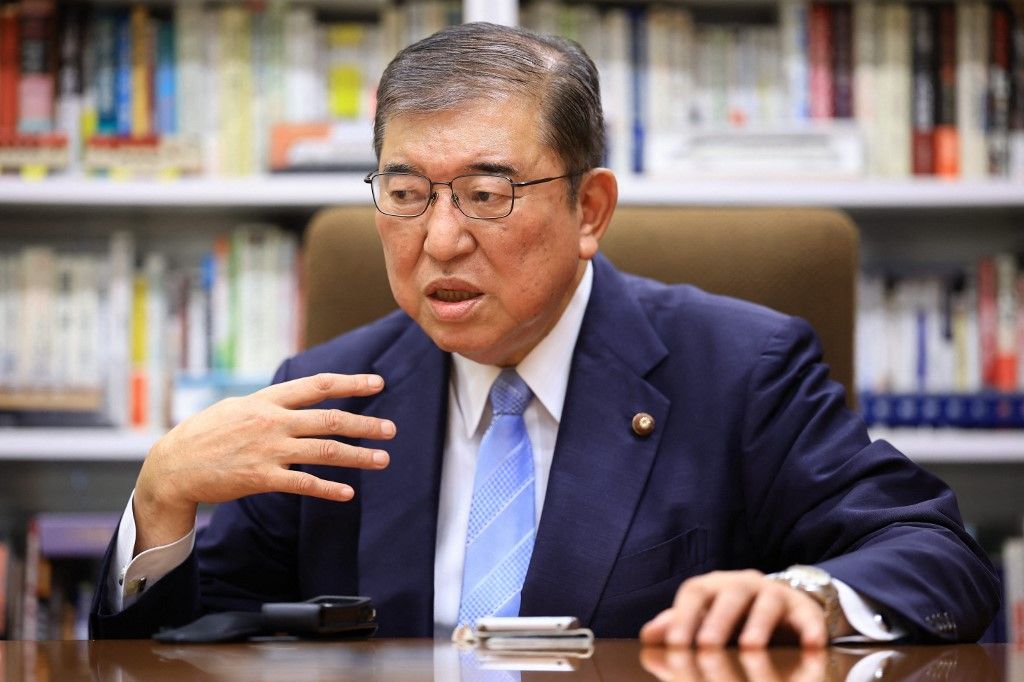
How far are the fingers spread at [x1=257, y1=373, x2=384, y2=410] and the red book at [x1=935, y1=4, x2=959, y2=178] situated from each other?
148 cm

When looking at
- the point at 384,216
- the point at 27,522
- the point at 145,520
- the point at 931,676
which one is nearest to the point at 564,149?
the point at 384,216

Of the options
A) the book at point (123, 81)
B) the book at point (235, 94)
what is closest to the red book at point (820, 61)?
the book at point (235, 94)

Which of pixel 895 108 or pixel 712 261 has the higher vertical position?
pixel 895 108

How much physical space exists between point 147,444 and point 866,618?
61.6 inches

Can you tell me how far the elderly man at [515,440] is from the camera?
129 cm

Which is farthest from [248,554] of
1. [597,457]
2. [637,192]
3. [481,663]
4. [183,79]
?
[183,79]

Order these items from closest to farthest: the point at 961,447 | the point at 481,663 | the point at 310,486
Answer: the point at 481,663, the point at 310,486, the point at 961,447

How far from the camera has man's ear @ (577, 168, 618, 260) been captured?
1.47 metres

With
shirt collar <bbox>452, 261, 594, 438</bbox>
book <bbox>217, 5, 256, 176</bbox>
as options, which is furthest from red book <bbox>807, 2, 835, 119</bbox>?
book <bbox>217, 5, 256, 176</bbox>

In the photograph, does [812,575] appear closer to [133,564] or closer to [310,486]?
[310,486]

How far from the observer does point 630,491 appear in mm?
1377

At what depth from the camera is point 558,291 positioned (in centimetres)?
144

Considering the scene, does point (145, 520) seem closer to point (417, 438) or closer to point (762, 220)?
point (417, 438)

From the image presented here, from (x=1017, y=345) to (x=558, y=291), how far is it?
1275 mm
